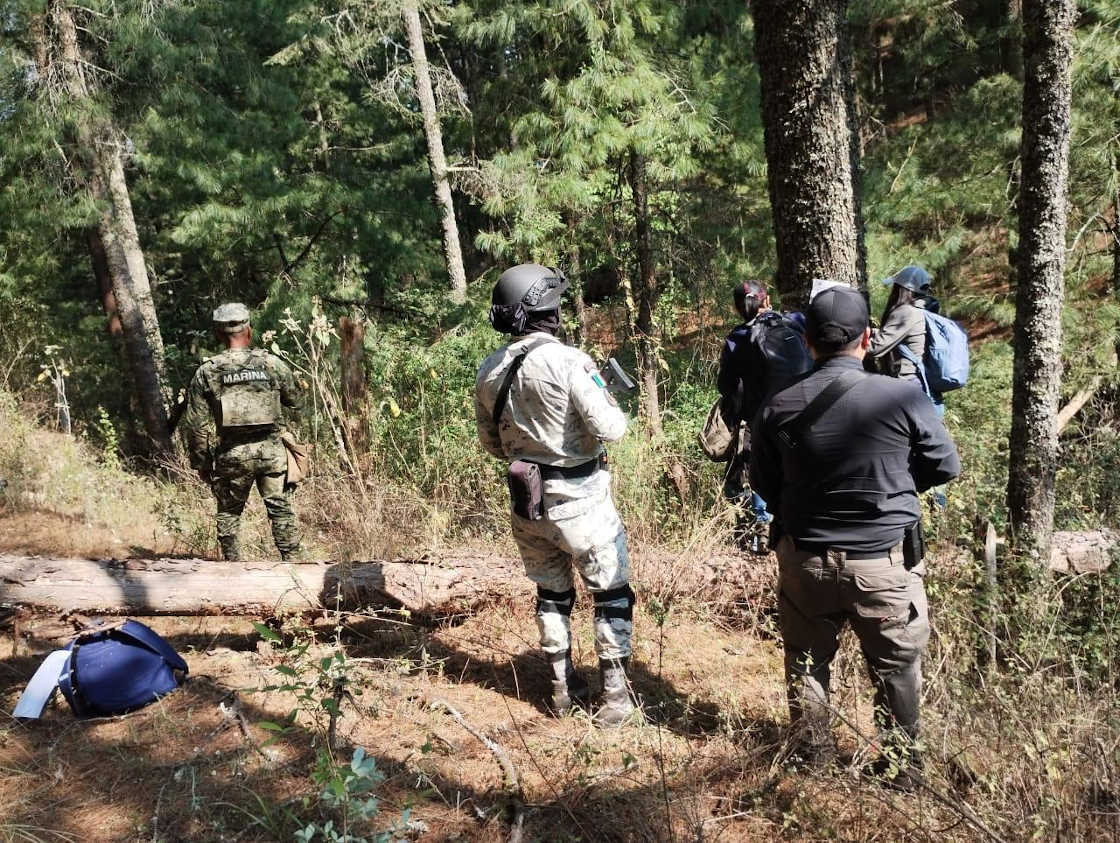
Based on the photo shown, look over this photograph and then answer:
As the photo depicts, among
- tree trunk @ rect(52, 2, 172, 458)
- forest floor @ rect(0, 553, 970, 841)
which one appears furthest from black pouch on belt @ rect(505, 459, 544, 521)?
tree trunk @ rect(52, 2, 172, 458)

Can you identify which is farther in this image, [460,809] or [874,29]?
[874,29]

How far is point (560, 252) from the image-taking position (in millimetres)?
8914

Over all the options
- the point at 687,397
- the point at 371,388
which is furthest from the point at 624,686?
the point at 687,397

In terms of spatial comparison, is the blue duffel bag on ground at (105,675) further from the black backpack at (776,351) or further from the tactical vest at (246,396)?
the black backpack at (776,351)

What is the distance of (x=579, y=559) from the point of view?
3213 mm

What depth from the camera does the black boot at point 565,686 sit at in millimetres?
3342

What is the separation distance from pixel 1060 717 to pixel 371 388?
6.36 metres

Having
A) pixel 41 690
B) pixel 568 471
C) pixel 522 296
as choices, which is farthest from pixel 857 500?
pixel 41 690

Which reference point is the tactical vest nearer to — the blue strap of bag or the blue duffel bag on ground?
the blue duffel bag on ground

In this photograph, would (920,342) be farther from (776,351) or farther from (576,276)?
(576,276)

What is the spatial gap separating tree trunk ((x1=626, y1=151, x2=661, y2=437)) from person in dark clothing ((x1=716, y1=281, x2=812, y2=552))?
110 inches

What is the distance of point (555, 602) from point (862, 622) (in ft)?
4.19

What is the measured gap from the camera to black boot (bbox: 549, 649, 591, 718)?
3342 millimetres

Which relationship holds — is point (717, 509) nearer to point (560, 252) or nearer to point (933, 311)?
point (933, 311)
